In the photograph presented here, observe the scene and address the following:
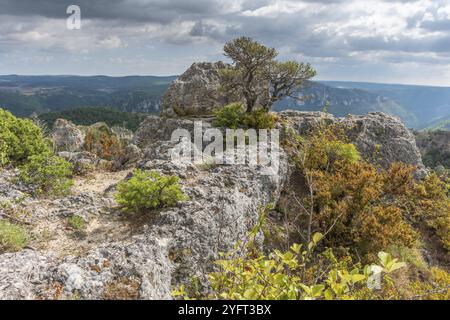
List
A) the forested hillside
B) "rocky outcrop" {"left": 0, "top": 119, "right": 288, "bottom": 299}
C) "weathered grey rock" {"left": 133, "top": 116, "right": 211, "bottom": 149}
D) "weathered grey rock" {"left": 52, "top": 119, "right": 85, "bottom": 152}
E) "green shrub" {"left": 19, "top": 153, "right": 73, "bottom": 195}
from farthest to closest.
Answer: the forested hillside < "weathered grey rock" {"left": 52, "top": 119, "right": 85, "bottom": 152} < "weathered grey rock" {"left": 133, "top": 116, "right": 211, "bottom": 149} < "green shrub" {"left": 19, "top": 153, "right": 73, "bottom": 195} < "rocky outcrop" {"left": 0, "top": 119, "right": 288, "bottom": 299}

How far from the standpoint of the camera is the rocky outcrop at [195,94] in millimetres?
29188

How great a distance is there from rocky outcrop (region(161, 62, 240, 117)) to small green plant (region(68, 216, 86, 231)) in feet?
64.7

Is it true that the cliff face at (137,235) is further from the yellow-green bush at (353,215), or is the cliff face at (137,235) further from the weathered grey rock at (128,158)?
the weathered grey rock at (128,158)

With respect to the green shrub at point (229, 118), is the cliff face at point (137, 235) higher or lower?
lower

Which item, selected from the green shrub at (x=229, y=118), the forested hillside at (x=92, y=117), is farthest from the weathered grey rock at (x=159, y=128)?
the forested hillside at (x=92, y=117)

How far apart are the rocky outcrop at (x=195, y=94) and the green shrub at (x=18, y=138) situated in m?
14.0

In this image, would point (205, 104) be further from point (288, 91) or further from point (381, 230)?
point (381, 230)

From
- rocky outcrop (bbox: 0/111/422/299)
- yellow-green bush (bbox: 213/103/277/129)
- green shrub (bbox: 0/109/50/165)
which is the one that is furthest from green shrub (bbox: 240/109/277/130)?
green shrub (bbox: 0/109/50/165)

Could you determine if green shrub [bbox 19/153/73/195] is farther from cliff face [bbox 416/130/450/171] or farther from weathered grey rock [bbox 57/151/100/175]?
cliff face [bbox 416/130/450/171]

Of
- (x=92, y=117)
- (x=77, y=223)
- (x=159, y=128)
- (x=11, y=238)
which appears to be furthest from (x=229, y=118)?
(x=92, y=117)

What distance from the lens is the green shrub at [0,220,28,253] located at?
302 inches

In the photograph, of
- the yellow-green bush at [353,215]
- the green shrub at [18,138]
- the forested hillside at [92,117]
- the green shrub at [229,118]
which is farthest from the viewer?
the forested hillside at [92,117]

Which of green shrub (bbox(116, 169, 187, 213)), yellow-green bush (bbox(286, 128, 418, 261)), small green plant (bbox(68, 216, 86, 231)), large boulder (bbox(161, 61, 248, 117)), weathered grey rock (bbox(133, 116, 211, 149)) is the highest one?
large boulder (bbox(161, 61, 248, 117))
